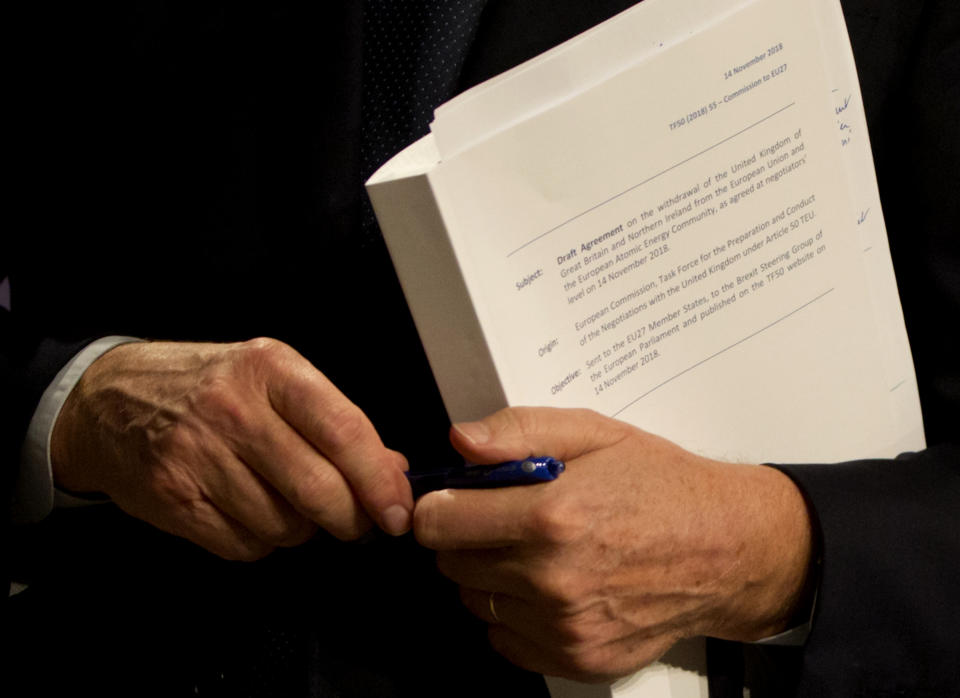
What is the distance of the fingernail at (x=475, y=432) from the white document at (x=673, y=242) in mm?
21

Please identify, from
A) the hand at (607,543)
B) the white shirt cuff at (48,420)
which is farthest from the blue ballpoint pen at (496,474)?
the white shirt cuff at (48,420)

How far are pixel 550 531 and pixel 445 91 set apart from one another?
0.38 m

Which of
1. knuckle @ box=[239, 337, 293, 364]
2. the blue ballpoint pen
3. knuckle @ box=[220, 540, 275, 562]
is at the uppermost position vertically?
knuckle @ box=[239, 337, 293, 364]

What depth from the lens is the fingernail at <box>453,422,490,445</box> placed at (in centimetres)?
51

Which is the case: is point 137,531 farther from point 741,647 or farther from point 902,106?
point 902,106

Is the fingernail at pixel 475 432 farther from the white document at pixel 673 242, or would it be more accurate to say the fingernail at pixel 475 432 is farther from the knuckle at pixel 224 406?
the knuckle at pixel 224 406

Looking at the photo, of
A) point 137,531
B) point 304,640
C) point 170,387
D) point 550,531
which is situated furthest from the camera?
point 137,531

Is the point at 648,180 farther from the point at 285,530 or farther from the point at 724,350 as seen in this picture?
the point at 285,530

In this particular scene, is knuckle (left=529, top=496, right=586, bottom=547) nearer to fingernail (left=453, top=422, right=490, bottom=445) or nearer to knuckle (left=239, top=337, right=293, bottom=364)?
fingernail (left=453, top=422, right=490, bottom=445)

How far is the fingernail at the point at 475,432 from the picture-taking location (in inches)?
19.9

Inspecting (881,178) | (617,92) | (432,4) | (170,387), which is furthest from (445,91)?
(881,178)

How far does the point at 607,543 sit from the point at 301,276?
355 mm

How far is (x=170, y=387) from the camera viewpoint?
0.62m

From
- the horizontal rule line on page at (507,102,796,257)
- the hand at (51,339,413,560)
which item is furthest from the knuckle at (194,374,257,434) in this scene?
the horizontal rule line on page at (507,102,796,257)
